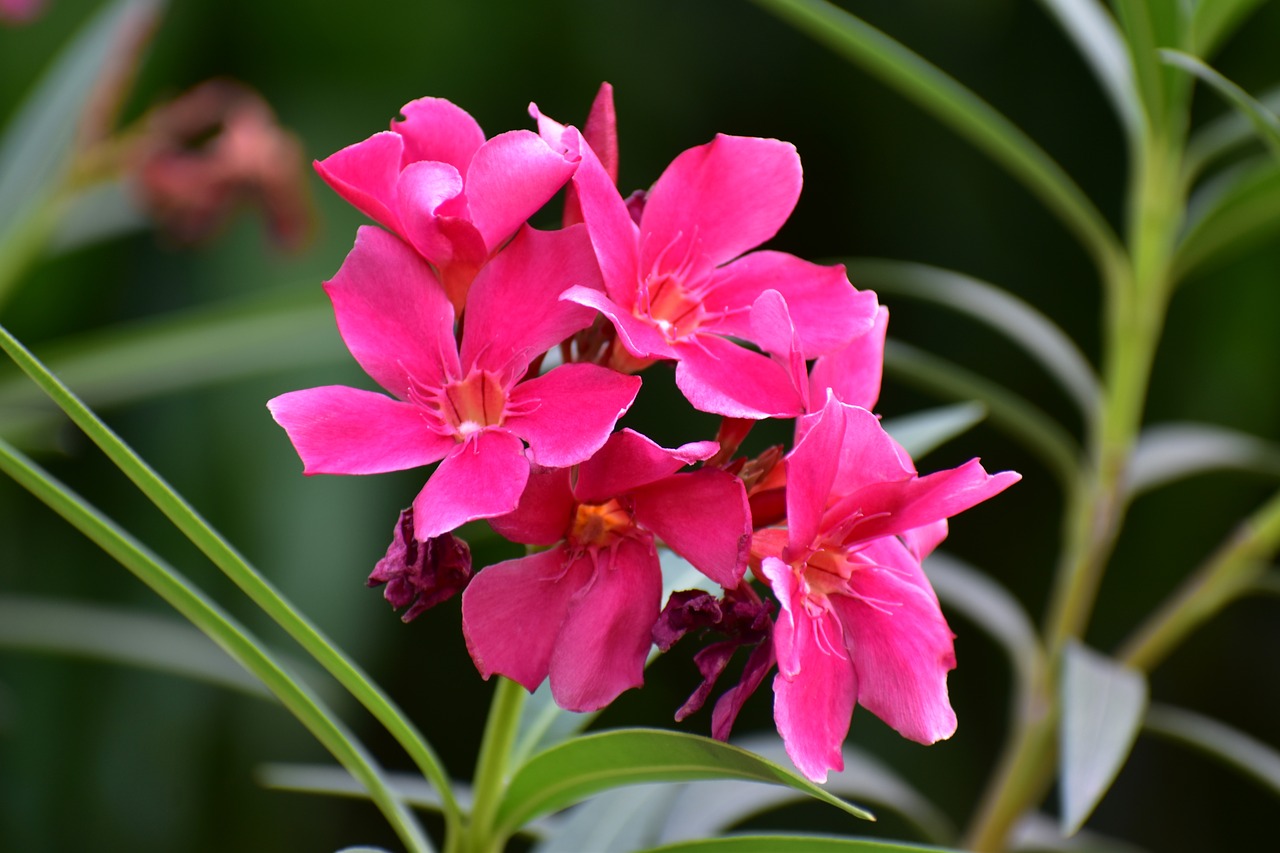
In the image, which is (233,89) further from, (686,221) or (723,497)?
(723,497)

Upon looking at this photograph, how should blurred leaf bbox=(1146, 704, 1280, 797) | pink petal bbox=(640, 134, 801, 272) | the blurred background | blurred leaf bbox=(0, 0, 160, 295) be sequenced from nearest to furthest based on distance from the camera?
pink petal bbox=(640, 134, 801, 272) < blurred leaf bbox=(1146, 704, 1280, 797) < blurred leaf bbox=(0, 0, 160, 295) < the blurred background

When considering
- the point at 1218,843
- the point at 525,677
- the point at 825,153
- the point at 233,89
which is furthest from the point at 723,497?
the point at 1218,843

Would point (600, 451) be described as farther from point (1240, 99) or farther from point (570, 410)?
point (1240, 99)

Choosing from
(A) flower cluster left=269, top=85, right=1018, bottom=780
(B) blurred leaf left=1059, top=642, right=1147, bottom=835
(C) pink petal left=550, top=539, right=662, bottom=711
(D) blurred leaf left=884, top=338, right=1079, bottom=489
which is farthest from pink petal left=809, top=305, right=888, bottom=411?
(D) blurred leaf left=884, top=338, right=1079, bottom=489

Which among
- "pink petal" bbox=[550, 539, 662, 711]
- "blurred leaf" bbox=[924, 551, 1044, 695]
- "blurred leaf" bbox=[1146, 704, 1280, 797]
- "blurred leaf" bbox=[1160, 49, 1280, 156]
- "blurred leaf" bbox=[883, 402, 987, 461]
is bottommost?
"blurred leaf" bbox=[1146, 704, 1280, 797]

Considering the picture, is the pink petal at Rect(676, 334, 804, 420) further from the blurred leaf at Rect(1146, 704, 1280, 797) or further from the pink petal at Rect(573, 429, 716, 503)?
the blurred leaf at Rect(1146, 704, 1280, 797)

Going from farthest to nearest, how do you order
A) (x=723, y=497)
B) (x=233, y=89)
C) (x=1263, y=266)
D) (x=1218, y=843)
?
(x=1218, y=843), (x=1263, y=266), (x=233, y=89), (x=723, y=497)

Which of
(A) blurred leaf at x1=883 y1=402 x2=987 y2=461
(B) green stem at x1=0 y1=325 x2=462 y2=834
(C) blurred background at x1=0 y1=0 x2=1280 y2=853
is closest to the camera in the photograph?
(B) green stem at x1=0 y1=325 x2=462 y2=834
